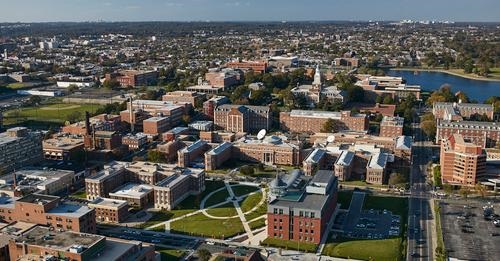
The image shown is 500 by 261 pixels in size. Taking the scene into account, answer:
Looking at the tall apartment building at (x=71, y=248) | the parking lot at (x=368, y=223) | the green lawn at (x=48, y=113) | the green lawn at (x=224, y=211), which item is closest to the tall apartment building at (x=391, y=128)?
the parking lot at (x=368, y=223)

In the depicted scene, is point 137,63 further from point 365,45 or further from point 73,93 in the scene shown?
point 365,45

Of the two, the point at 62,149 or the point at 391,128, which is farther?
the point at 391,128

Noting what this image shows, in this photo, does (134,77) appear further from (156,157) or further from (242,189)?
(242,189)

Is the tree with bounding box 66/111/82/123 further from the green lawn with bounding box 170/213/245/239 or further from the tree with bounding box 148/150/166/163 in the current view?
the green lawn with bounding box 170/213/245/239

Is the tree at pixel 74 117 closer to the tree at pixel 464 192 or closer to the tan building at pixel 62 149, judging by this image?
the tan building at pixel 62 149

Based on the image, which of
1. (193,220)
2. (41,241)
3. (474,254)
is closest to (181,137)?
(193,220)

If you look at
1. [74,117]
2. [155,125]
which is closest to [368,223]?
[155,125]
